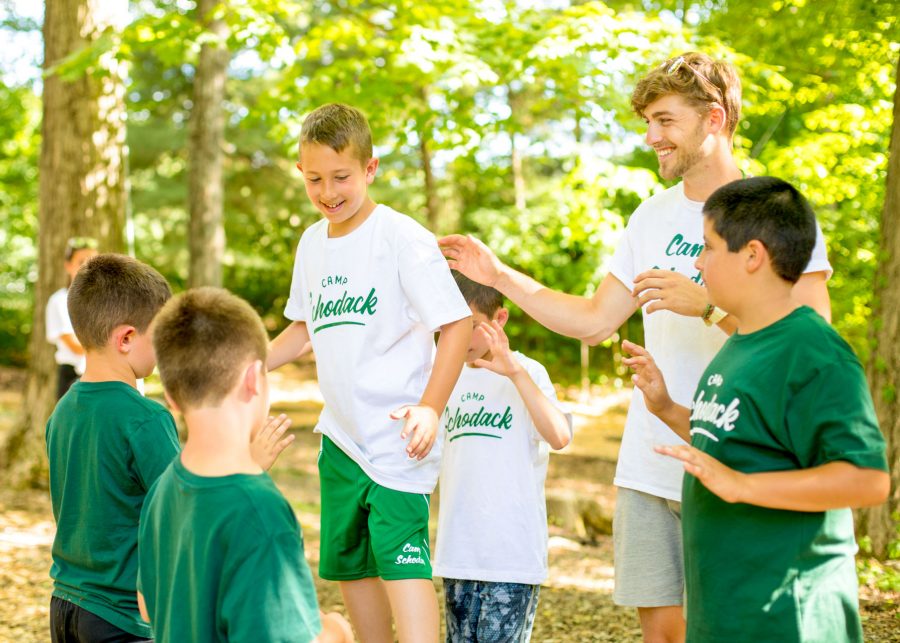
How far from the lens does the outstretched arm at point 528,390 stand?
9.88ft

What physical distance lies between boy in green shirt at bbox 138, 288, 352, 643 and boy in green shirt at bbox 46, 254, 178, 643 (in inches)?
18.9

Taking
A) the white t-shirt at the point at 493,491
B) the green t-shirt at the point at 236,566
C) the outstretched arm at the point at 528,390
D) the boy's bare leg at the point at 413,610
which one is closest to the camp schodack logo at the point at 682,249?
the outstretched arm at the point at 528,390

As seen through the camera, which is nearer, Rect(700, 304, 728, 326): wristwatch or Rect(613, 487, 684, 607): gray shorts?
Rect(700, 304, 728, 326): wristwatch

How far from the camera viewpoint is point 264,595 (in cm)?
181

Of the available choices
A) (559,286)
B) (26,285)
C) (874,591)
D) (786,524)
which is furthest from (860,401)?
(26,285)

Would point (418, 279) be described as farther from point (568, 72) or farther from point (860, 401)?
point (568, 72)

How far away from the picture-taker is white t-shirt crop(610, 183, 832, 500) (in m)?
2.85

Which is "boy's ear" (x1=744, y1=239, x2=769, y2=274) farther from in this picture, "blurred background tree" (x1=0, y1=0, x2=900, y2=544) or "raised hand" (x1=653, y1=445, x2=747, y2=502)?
"blurred background tree" (x1=0, y1=0, x2=900, y2=544)

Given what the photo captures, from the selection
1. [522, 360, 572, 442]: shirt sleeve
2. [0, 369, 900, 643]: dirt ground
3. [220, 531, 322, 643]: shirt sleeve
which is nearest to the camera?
[220, 531, 322, 643]: shirt sleeve

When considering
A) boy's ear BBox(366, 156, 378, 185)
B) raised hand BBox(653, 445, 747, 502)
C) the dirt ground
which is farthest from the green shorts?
the dirt ground

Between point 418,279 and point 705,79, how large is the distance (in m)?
1.10

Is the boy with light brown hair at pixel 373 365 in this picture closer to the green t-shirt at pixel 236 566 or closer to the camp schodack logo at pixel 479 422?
the camp schodack logo at pixel 479 422

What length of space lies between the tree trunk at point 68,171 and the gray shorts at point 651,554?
6.03 metres

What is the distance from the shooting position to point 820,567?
78.9 inches
